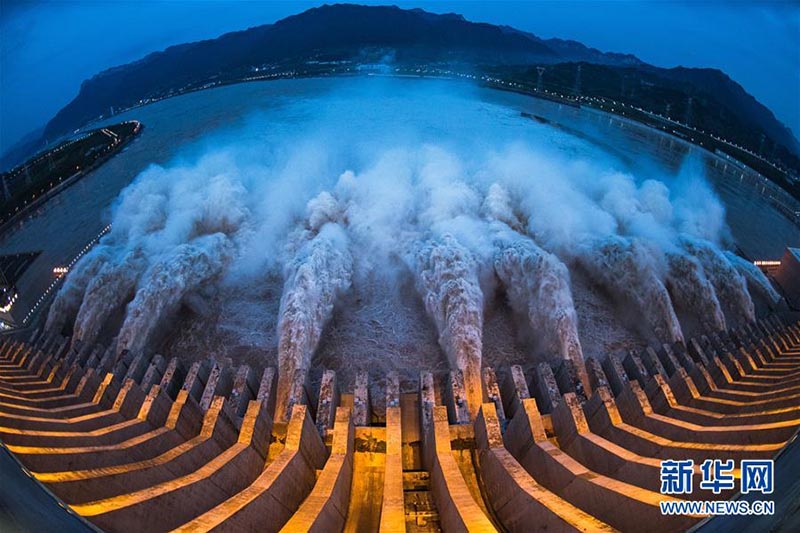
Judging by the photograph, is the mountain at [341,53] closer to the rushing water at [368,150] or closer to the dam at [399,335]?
the rushing water at [368,150]

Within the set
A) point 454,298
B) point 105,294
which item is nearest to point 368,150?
point 454,298

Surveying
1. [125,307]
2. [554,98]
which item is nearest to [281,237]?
[125,307]

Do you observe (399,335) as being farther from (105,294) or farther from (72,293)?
(72,293)

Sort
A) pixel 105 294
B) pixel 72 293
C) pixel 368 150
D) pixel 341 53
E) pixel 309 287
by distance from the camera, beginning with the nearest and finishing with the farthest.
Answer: pixel 309 287 → pixel 105 294 → pixel 72 293 → pixel 368 150 → pixel 341 53

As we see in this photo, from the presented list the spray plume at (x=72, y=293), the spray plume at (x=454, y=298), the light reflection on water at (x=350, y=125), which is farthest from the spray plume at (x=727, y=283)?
the spray plume at (x=72, y=293)

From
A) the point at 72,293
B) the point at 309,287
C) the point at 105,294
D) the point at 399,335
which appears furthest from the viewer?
the point at 72,293

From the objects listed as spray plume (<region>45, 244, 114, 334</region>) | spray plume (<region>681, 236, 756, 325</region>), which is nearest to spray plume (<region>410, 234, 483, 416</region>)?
spray plume (<region>681, 236, 756, 325</region>)

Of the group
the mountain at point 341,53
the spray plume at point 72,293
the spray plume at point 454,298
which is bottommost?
the spray plume at point 72,293
